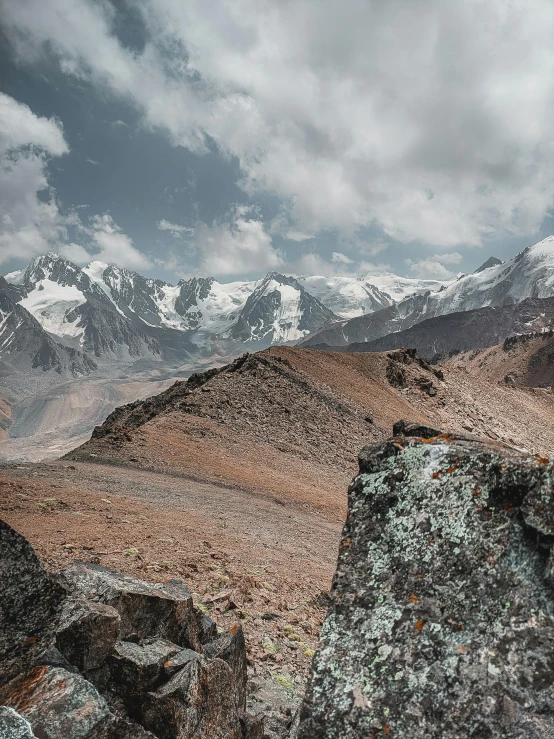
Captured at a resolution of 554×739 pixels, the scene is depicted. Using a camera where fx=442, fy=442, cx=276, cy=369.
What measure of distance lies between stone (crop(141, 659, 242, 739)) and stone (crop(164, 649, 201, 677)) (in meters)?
0.09

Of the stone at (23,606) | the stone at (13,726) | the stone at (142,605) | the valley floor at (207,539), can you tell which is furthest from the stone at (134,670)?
the valley floor at (207,539)

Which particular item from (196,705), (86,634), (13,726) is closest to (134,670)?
(86,634)

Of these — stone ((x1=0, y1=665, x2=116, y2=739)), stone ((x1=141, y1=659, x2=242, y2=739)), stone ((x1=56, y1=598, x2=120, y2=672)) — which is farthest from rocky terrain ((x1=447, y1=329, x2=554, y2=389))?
stone ((x1=0, y1=665, x2=116, y2=739))

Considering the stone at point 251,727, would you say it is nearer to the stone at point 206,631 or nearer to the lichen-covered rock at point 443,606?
the stone at point 206,631

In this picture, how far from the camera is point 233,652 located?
18.8 ft

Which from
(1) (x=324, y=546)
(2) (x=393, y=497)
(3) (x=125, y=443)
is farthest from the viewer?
(3) (x=125, y=443)

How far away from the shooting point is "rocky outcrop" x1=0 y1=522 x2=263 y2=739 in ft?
11.9

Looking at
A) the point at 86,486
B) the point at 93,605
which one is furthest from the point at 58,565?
the point at 86,486

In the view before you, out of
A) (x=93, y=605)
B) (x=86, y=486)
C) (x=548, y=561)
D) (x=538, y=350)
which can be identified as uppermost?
(x=538, y=350)

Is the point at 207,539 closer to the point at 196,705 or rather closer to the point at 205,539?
the point at 205,539

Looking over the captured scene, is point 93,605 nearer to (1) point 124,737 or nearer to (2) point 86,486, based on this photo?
(1) point 124,737

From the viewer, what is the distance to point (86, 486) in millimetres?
18688

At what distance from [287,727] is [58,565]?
17.3 feet

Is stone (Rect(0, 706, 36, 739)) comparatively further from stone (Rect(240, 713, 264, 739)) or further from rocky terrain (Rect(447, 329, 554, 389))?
rocky terrain (Rect(447, 329, 554, 389))
